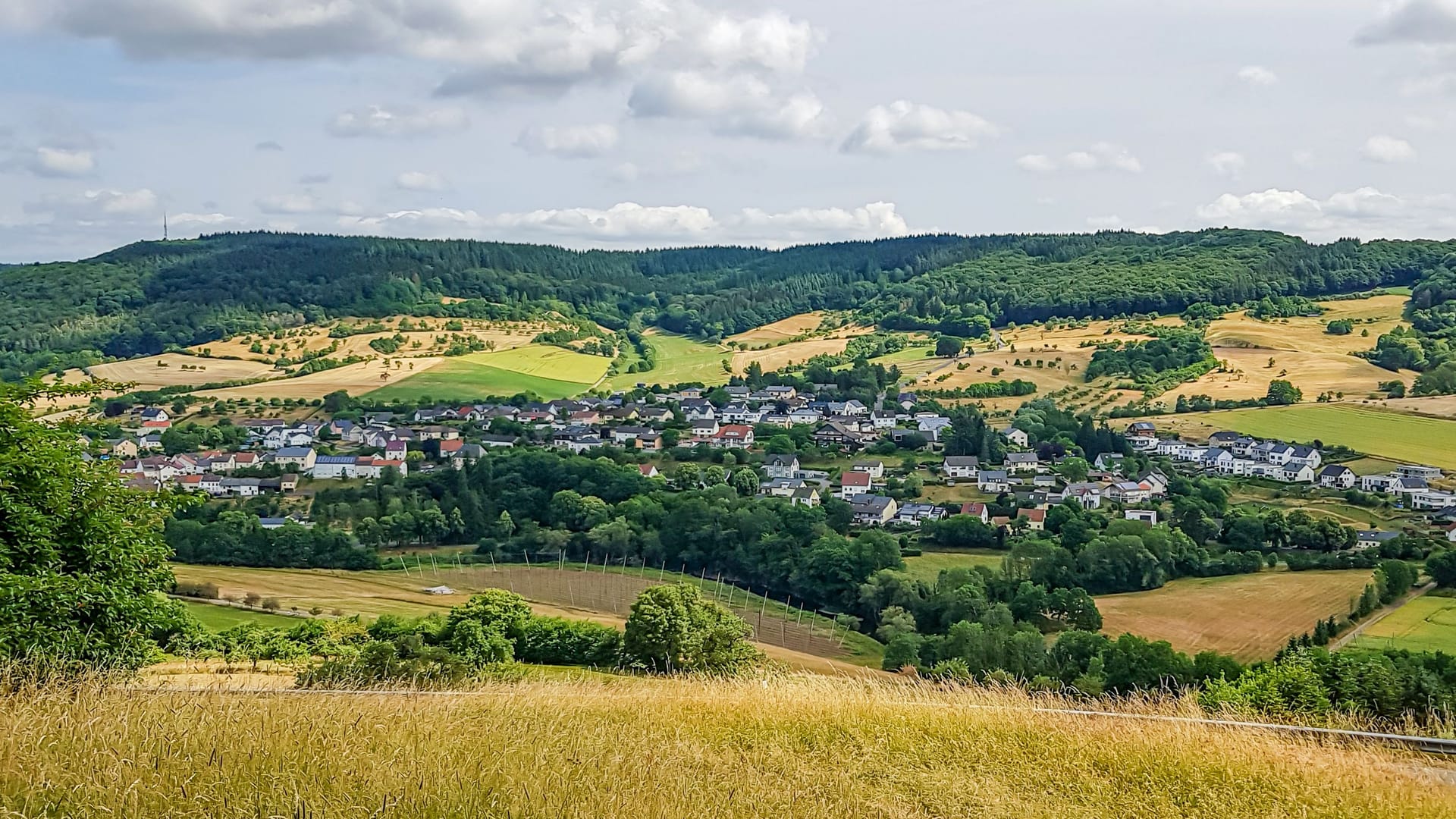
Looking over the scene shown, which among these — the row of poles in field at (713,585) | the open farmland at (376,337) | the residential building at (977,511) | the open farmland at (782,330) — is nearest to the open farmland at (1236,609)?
the row of poles in field at (713,585)

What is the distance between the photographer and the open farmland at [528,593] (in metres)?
32.4

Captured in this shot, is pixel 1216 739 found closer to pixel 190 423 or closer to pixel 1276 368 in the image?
pixel 190 423

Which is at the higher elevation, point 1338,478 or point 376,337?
point 376,337

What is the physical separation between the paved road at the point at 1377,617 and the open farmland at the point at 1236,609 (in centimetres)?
84

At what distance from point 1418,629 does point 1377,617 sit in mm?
1524

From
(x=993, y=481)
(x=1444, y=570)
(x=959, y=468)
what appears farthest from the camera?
(x=959, y=468)

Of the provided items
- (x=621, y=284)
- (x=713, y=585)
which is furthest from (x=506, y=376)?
(x=621, y=284)

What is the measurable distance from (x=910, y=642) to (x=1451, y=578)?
17018mm

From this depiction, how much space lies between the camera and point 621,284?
516 feet

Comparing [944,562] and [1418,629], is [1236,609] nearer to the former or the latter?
[1418,629]

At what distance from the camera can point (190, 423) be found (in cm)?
6775

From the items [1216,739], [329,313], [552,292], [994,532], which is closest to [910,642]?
[994,532]

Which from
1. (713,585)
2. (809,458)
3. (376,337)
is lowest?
(713,585)

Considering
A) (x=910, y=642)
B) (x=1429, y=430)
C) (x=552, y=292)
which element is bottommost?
(x=910, y=642)
